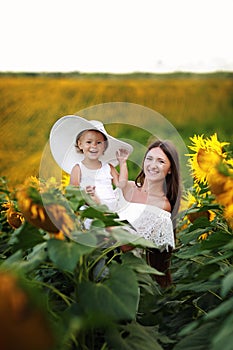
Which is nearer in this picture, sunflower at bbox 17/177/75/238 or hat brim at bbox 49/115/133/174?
sunflower at bbox 17/177/75/238

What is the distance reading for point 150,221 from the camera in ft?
5.08

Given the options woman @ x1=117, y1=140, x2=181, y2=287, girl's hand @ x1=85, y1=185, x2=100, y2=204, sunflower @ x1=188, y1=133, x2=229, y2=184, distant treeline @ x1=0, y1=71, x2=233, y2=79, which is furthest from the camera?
distant treeline @ x1=0, y1=71, x2=233, y2=79

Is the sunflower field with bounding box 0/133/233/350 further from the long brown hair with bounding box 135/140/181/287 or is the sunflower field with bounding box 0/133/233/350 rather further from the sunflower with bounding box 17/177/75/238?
the long brown hair with bounding box 135/140/181/287

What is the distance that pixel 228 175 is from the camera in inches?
36.2

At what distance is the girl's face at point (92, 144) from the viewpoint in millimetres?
1479

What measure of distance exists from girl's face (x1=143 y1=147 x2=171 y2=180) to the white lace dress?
0.08 m

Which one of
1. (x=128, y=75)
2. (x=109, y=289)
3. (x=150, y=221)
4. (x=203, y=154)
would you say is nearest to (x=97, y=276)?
(x=109, y=289)

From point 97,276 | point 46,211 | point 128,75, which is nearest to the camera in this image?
point 46,211

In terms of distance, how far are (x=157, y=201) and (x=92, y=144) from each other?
23cm

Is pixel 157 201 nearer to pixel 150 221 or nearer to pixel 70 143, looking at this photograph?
pixel 150 221

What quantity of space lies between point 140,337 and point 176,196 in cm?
62

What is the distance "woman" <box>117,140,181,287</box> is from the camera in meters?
1.54

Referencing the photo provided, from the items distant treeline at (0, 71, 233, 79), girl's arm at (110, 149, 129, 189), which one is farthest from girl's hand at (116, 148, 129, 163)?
distant treeline at (0, 71, 233, 79)

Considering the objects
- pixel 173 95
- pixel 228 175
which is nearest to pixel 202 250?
pixel 228 175
